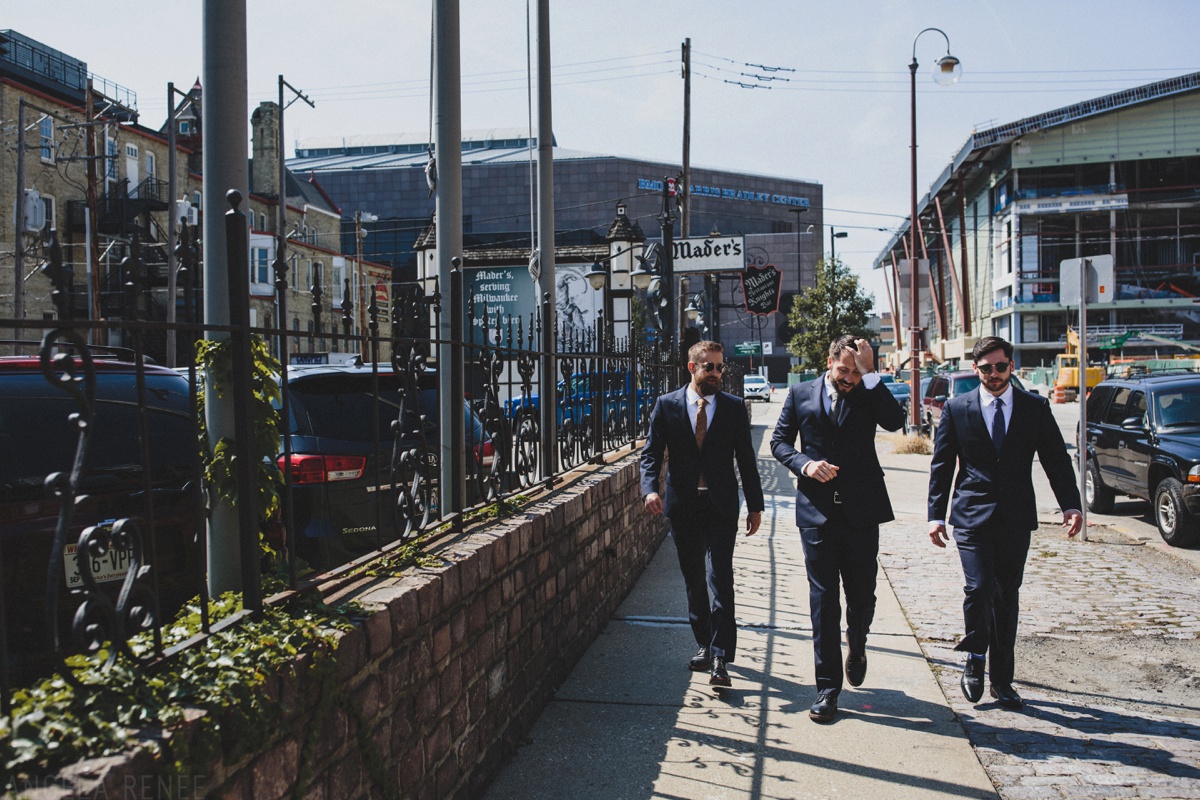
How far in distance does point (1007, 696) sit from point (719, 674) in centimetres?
146

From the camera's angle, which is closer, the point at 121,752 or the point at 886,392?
the point at 121,752

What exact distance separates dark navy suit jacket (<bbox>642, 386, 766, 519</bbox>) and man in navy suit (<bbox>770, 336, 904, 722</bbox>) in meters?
0.40

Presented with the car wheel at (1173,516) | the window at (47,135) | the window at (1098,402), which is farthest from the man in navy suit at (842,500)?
the window at (47,135)

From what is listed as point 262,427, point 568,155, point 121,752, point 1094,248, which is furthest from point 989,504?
point 568,155

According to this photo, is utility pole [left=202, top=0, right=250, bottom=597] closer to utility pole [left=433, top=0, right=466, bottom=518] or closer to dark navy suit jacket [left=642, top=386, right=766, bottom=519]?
utility pole [left=433, top=0, right=466, bottom=518]

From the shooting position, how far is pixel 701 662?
5457mm

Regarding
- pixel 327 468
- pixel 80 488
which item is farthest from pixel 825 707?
pixel 80 488

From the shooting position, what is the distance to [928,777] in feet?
13.5

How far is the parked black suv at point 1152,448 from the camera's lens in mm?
9773

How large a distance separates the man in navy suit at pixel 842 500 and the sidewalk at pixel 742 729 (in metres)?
0.31

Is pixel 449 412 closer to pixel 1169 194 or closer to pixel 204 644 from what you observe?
pixel 204 644

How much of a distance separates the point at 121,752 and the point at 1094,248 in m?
68.6

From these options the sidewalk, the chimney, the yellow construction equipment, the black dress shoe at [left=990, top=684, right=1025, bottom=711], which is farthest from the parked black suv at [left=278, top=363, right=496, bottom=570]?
the chimney

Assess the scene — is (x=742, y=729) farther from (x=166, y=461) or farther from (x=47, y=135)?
(x=47, y=135)
